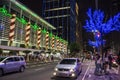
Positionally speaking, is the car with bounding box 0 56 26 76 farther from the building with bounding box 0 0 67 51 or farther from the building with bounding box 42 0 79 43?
the building with bounding box 42 0 79 43

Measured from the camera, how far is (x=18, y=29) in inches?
2219

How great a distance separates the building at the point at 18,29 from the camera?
48.2 meters

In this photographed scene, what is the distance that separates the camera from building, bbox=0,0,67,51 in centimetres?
4816

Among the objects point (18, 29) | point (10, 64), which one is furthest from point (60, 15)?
point (10, 64)

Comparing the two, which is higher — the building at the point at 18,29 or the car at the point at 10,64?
the building at the point at 18,29

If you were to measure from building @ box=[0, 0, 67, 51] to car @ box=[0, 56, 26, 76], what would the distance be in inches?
581

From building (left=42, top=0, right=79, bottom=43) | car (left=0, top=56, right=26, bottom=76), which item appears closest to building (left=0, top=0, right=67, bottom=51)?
car (left=0, top=56, right=26, bottom=76)

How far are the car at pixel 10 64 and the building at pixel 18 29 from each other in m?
14.7

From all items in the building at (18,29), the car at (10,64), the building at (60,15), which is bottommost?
the car at (10,64)

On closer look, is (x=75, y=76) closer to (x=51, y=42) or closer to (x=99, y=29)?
(x=99, y=29)

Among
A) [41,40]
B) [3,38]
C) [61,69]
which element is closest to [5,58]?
[61,69]

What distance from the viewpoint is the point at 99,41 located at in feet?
74.5

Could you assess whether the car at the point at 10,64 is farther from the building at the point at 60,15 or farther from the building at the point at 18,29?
the building at the point at 60,15

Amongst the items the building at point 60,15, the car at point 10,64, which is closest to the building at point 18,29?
the car at point 10,64
